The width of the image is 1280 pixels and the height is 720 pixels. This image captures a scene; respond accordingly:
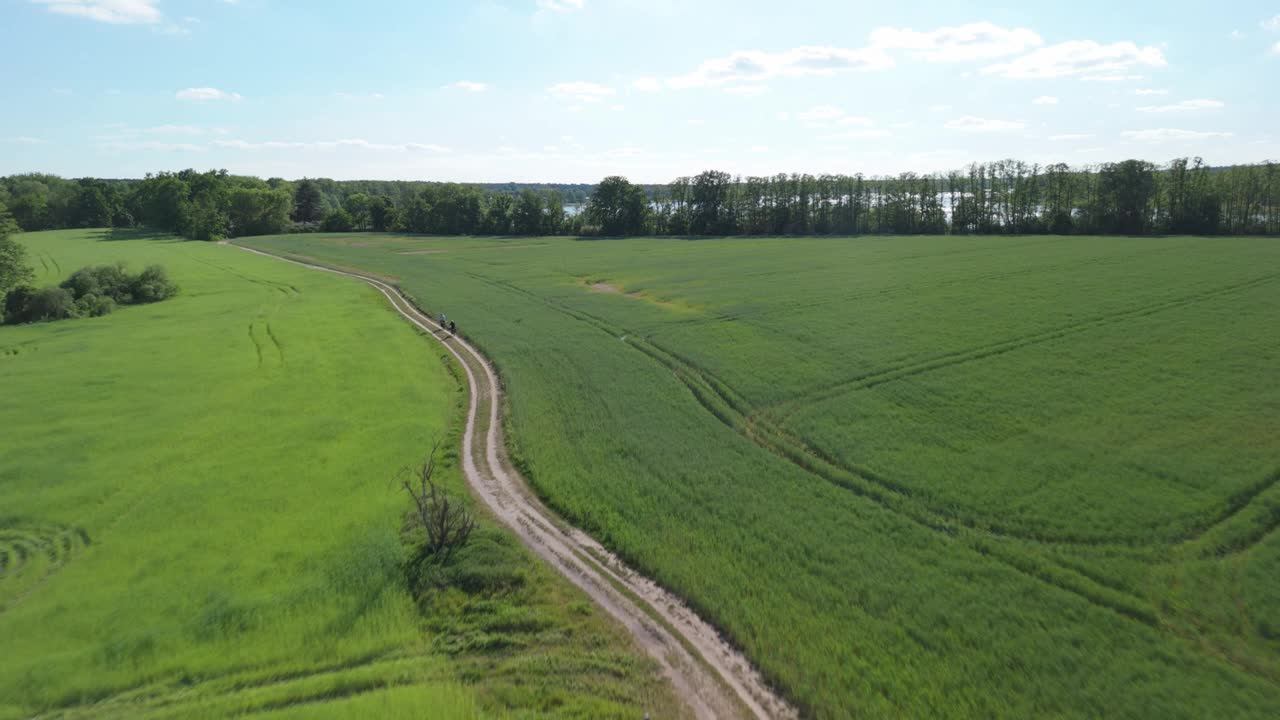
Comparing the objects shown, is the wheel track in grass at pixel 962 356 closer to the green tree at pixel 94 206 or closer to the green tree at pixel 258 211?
the green tree at pixel 258 211

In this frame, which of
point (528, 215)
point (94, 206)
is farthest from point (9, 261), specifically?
point (94, 206)

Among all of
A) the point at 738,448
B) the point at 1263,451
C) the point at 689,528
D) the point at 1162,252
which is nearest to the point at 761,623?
the point at 689,528

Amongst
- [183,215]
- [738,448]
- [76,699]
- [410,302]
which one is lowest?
[76,699]

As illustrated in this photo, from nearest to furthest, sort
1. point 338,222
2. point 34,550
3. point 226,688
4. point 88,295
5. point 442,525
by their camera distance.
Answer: point 226,688, point 442,525, point 34,550, point 88,295, point 338,222

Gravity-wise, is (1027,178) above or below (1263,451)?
above

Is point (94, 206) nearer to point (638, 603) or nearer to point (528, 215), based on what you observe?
point (528, 215)

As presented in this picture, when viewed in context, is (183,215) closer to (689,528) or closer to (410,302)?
(410,302)

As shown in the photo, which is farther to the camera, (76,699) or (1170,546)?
(1170,546)
